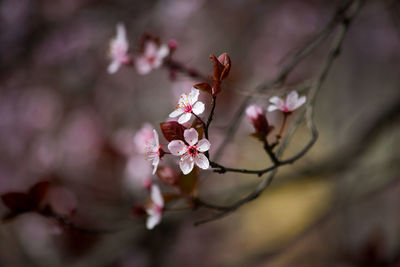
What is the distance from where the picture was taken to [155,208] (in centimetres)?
92

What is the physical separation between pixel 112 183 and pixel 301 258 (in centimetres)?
221

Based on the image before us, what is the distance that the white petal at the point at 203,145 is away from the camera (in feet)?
2.10

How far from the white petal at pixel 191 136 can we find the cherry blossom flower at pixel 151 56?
1.79 ft

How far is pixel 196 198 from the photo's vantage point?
2.77ft

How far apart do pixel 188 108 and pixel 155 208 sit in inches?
13.7

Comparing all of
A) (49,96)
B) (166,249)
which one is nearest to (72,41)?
(49,96)

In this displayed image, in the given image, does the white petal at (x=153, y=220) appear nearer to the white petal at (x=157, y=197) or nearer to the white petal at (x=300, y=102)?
the white petal at (x=157, y=197)

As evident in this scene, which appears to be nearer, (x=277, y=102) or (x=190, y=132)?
(x=190, y=132)

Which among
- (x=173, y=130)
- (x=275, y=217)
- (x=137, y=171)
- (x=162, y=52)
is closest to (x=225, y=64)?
(x=173, y=130)

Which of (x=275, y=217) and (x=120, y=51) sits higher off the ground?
(x=275, y=217)

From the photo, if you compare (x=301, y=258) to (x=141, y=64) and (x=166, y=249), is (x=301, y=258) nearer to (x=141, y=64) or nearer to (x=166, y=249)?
(x=166, y=249)

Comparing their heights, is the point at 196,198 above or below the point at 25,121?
below

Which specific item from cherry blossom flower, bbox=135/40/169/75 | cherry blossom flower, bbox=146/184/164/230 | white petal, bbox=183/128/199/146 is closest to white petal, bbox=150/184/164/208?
cherry blossom flower, bbox=146/184/164/230

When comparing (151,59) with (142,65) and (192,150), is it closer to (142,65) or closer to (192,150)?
(142,65)
